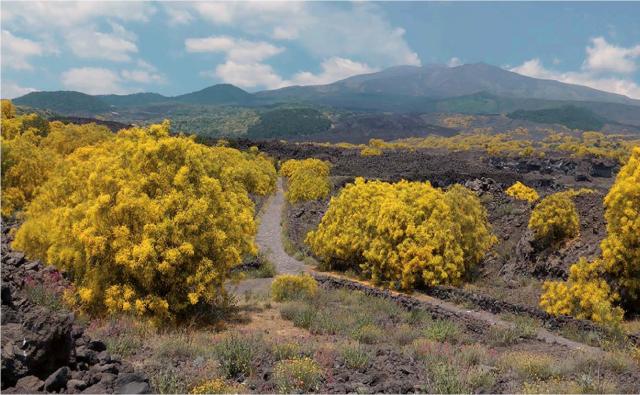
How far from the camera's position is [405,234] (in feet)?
66.7

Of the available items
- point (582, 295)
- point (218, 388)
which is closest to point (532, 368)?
point (218, 388)

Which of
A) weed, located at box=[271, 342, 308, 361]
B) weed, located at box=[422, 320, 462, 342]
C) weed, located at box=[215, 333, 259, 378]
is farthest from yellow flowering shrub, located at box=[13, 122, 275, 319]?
weed, located at box=[422, 320, 462, 342]

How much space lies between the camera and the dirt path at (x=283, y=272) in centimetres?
1309

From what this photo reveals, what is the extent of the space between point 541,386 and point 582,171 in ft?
276

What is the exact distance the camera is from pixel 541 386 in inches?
265

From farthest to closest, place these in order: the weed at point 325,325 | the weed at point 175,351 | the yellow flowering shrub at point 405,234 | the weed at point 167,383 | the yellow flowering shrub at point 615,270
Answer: the yellow flowering shrub at point 405,234 → the yellow flowering shrub at point 615,270 → the weed at point 325,325 → the weed at point 175,351 → the weed at point 167,383

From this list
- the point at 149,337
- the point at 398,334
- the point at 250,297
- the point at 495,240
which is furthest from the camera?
the point at 495,240

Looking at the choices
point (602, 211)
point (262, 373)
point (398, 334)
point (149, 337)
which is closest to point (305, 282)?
point (398, 334)

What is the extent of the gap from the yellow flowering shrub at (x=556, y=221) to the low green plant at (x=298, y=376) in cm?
1790

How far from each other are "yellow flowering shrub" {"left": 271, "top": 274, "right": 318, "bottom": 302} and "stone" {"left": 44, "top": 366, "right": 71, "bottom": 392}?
9.81 metres

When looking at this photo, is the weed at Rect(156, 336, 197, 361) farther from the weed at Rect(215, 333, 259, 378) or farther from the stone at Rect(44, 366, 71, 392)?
the stone at Rect(44, 366, 71, 392)

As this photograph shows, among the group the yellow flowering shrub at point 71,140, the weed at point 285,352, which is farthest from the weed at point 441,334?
the yellow flowering shrub at point 71,140

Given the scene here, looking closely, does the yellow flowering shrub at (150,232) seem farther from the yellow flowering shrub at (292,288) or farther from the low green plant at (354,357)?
the low green plant at (354,357)

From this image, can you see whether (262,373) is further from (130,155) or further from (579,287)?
(579,287)
